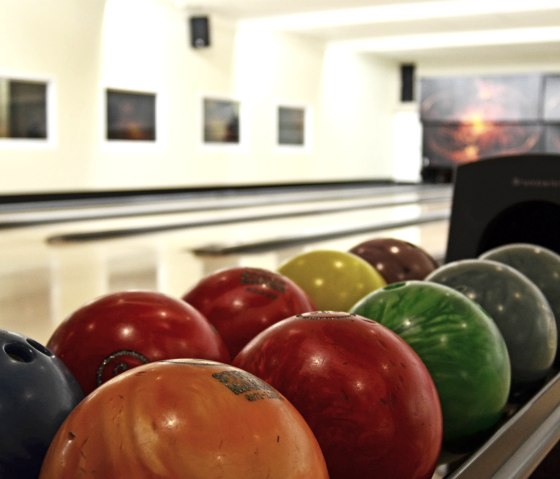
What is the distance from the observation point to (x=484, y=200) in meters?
2.95

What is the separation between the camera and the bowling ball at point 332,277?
6.91ft

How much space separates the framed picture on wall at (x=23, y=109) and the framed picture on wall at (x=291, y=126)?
4.39m

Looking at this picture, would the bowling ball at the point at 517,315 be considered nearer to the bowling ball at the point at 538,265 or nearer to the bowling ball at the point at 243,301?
the bowling ball at the point at 538,265

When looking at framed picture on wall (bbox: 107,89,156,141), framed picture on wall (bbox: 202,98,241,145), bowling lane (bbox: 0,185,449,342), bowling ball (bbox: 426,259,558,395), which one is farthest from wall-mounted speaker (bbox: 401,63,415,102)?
bowling ball (bbox: 426,259,558,395)

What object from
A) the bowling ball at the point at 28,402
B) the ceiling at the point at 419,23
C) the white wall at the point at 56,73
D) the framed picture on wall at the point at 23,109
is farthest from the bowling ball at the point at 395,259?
the ceiling at the point at 419,23

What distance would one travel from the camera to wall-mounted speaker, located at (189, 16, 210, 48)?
9.89m

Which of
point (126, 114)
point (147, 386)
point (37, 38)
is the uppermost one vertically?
point (37, 38)

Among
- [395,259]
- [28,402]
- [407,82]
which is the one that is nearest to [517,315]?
[395,259]

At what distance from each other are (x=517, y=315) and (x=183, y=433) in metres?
1.12

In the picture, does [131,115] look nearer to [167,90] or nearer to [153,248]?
[167,90]

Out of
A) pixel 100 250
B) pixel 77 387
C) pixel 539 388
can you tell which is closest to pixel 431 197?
pixel 100 250

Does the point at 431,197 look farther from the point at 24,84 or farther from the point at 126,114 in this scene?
the point at 24,84

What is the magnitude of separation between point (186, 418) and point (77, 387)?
0.36 m

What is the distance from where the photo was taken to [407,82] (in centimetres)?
1526
